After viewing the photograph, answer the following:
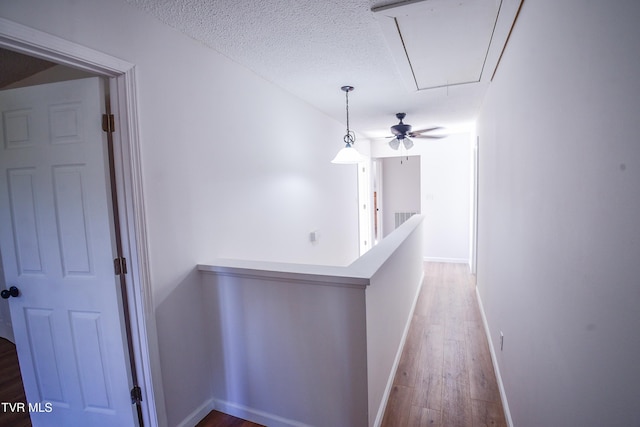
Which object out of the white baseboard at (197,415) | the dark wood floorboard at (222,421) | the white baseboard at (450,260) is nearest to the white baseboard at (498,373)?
the dark wood floorboard at (222,421)

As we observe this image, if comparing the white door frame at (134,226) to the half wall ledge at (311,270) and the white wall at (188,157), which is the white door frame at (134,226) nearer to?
the white wall at (188,157)

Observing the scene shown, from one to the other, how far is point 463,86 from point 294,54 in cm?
184

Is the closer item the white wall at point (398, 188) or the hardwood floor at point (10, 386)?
the hardwood floor at point (10, 386)

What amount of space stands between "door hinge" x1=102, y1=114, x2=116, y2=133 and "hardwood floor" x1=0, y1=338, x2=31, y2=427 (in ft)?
6.69

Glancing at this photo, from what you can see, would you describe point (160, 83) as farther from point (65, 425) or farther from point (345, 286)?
point (65, 425)

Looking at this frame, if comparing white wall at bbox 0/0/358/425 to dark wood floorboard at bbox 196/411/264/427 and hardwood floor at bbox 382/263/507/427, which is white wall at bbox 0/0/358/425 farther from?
hardwood floor at bbox 382/263/507/427

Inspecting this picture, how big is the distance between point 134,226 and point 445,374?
2.50m

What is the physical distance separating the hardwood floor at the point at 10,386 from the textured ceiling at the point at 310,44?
276cm

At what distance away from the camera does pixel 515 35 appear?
5.96 ft

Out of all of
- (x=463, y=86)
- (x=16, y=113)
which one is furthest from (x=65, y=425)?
(x=463, y=86)

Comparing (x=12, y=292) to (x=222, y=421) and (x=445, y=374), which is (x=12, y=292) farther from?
(x=445, y=374)

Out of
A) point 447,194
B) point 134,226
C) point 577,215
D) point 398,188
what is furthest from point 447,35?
point 398,188

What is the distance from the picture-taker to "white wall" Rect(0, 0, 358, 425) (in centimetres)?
157

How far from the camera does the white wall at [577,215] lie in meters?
0.70
